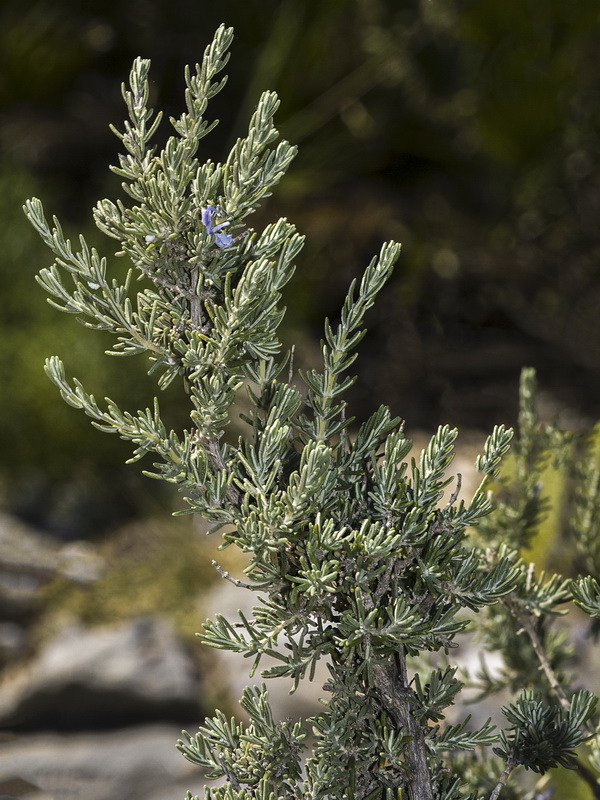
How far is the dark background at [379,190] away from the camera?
10.4ft

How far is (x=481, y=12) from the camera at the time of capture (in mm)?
3006

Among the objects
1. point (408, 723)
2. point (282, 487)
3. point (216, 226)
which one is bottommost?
point (408, 723)

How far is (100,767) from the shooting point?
217cm

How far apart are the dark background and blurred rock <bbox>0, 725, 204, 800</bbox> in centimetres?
99

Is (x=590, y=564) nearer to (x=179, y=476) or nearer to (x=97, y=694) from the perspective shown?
(x=179, y=476)

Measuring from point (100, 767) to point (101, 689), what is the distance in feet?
1.05

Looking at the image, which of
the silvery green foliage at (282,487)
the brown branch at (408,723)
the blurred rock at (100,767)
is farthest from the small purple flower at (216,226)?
the blurred rock at (100,767)

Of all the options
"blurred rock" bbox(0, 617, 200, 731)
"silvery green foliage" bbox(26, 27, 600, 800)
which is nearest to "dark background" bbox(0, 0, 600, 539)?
"blurred rock" bbox(0, 617, 200, 731)

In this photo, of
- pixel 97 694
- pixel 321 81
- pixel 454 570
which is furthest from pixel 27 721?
pixel 321 81

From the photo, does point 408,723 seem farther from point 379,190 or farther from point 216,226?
point 379,190

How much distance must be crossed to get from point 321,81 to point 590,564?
2.74 metres

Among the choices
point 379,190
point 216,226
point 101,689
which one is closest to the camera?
point 216,226

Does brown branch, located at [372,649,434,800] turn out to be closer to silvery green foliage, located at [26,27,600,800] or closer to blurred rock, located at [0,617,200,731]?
silvery green foliage, located at [26,27,600,800]

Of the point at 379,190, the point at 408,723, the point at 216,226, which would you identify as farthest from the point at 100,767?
the point at 379,190
